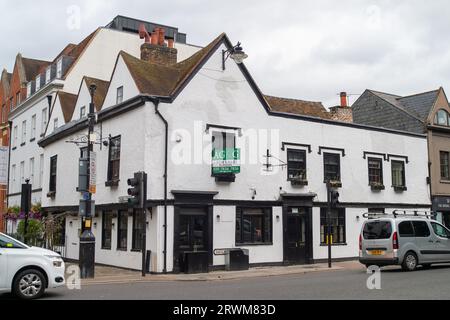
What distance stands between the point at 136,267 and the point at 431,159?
1789cm

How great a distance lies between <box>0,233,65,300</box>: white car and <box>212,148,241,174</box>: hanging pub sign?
9185mm

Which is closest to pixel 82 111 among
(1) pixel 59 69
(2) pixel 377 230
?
(1) pixel 59 69

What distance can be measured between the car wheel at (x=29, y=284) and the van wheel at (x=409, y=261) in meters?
12.2

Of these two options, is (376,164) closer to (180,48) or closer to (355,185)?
(355,185)

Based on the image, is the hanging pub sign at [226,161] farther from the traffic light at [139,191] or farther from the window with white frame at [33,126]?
the window with white frame at [33,126]

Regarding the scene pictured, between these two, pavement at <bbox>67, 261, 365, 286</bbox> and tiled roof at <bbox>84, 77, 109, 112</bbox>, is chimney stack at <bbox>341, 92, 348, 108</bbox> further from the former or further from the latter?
tiled roof at <bbox>84, 77, 109, 112</bbox>

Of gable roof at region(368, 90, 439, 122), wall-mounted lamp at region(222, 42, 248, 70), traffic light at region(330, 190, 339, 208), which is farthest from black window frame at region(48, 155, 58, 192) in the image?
gable roof at region(368, 90, 439, 122)

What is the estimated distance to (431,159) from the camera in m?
29.9

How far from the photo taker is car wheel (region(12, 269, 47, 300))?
1209cm

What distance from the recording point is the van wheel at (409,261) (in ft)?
61.7

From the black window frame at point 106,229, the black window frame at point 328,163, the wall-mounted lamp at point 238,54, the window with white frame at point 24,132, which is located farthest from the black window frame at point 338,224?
the window with white frame at point 24,132

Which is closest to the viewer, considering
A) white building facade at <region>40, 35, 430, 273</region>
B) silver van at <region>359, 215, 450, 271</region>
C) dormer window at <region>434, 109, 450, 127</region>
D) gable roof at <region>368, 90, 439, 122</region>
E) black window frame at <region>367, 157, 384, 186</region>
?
silver van at <region>359, 215, 450, 271</region>

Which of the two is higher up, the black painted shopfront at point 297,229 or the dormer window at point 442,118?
the dormer window at point 442,118
